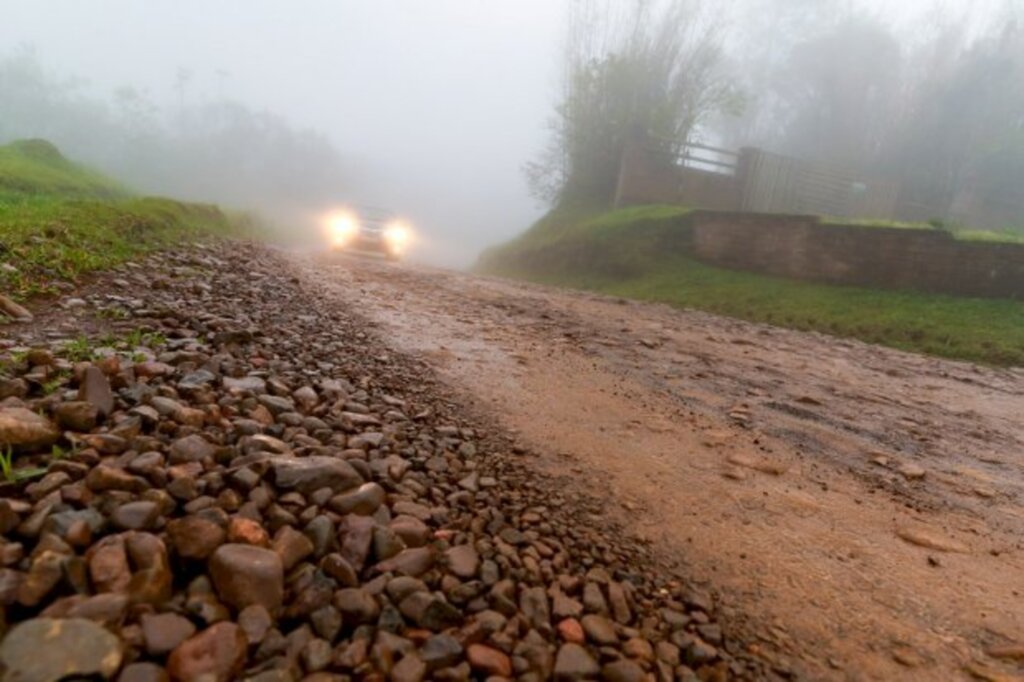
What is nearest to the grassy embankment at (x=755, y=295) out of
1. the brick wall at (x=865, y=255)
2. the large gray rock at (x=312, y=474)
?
the brick wall at (x=865, y=255)

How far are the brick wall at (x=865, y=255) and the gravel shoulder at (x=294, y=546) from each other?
32.6ft

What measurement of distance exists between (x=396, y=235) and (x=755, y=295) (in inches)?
339

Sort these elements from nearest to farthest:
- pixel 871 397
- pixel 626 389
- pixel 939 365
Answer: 1. pixel 626 389
2. pixel 871 397
3. pixel 939 365

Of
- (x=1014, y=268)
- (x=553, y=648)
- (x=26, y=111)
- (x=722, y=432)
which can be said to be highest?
(x=26, y=111)

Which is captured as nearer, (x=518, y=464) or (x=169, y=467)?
(x=169, y=467)

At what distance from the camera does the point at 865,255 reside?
32.2 feet

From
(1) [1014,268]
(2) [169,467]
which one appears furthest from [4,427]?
(1) [1014,268]

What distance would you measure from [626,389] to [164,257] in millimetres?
4707

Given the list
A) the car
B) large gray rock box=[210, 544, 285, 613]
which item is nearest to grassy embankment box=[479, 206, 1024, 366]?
the car

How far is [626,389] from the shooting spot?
3.45 meters

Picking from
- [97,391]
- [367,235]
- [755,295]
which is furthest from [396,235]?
[97,391]

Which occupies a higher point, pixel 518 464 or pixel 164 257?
pixel 164 257

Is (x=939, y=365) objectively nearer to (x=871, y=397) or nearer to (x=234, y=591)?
(x=871, y=397)

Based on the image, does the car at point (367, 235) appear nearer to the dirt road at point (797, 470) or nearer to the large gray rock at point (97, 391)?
the dirt road at point (797, 470)
